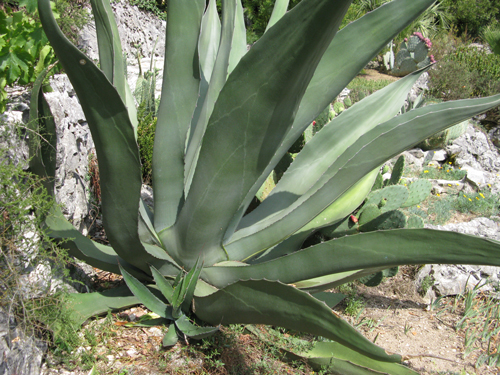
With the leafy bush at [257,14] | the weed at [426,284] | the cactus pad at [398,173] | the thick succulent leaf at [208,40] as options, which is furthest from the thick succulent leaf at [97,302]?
the leafy bush at [257,14]

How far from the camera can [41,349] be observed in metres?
1.36

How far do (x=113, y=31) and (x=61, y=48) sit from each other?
1.29 feet

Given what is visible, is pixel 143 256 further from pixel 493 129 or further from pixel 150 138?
pixel 493 129

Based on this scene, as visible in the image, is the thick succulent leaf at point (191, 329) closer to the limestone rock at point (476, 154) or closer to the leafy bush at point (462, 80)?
the limestone rock at point (476, 154)

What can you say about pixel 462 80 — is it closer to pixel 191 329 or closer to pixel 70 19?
pixel 70 19

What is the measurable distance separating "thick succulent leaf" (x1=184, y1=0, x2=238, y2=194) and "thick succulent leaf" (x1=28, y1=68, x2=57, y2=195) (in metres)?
0.55

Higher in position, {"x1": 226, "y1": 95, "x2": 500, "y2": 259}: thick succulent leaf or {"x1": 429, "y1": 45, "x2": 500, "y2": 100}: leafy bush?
{"x1": 429, "y1": 45, "x2": 500, "y2": 100}: leafy bush

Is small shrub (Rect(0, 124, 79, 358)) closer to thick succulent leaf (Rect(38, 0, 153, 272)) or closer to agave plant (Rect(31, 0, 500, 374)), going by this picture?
agave plant (Rect(31, 0, 500, 374))

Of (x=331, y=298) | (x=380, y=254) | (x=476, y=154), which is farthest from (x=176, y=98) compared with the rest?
(x=476, y=154)

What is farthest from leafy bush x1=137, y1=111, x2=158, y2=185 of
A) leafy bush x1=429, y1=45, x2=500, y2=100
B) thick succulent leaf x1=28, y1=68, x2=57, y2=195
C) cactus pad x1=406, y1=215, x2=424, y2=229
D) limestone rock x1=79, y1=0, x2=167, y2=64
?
leafy bush x1=429, y1=45, x2=500, y2=100

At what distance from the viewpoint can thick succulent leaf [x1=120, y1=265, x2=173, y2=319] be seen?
1422 mm

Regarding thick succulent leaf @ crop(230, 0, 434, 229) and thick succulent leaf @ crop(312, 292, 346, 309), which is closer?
thick succulent leaf @ crop(230, 0, 434, 229)

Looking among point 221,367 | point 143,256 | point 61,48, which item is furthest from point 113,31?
point 221,367

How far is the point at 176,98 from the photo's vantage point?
151 centimetres
